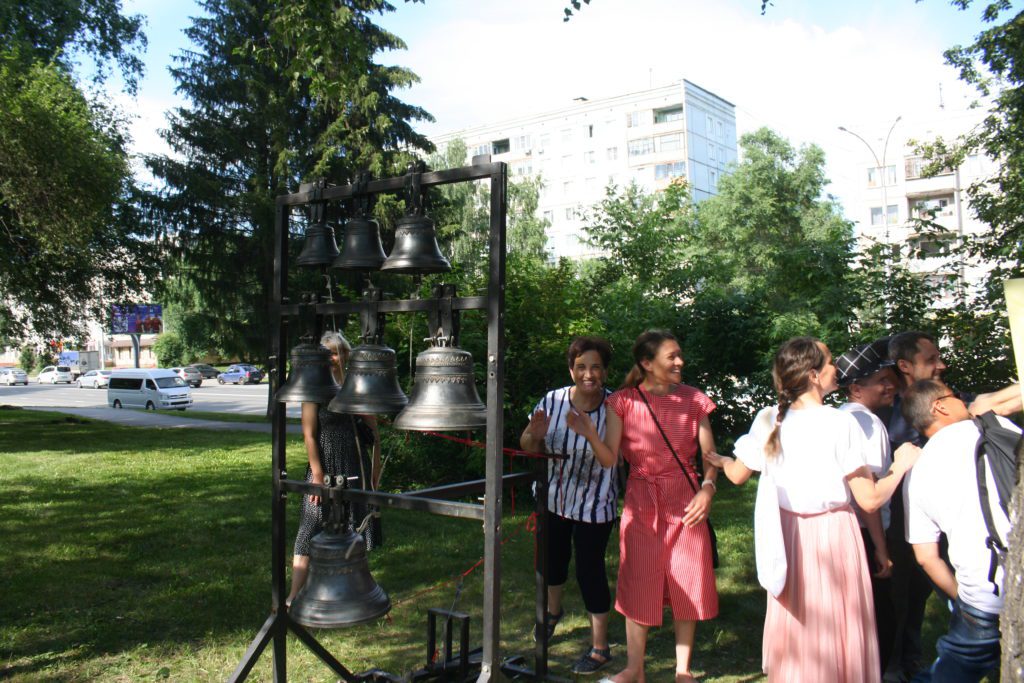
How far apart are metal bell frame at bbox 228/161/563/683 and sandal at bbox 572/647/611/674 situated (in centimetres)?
20

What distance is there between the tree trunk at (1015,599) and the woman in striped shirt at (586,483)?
2286 millimetres

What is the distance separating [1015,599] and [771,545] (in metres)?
1.05

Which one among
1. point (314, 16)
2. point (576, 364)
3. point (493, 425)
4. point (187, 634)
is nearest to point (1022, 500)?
point (493, 425)

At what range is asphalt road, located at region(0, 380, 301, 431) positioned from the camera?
24.4m

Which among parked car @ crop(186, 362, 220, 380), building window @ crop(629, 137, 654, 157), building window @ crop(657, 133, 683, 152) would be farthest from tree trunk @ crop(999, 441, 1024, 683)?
building window @ crop(629, 137, 654, 157)

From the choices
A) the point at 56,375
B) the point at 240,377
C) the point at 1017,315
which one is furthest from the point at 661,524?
the point at 56,375

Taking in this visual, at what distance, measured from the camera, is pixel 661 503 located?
13.1ft

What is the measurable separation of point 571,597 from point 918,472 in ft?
9.83

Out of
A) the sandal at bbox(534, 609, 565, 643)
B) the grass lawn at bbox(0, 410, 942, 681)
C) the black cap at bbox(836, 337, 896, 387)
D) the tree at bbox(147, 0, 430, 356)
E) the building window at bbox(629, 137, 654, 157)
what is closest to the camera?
the black cap at bbox(836, 337, 896, 387)

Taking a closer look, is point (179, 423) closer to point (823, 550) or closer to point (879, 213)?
point (823, 550)

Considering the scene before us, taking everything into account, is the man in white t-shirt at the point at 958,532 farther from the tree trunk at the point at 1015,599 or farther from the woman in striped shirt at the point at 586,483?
the woman in striped shirt at the point at 586,483

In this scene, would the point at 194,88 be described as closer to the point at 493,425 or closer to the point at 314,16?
the point at 314,16

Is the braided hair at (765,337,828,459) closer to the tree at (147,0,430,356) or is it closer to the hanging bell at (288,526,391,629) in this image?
the hanging bell at (288,526,391,629)

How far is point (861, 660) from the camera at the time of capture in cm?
325
